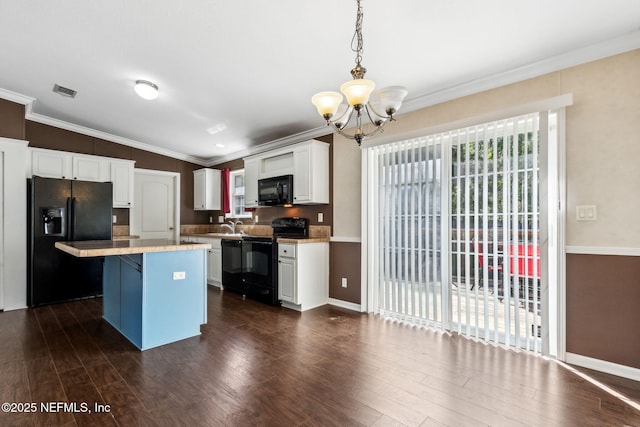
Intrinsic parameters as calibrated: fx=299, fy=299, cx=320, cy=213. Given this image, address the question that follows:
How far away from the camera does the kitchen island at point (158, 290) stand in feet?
8.63

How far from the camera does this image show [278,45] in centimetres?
253

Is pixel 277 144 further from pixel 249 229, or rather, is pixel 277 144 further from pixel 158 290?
pixel 158 290

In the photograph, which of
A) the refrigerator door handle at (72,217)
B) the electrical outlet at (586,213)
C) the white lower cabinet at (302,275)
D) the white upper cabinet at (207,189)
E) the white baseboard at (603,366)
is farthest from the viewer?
the white upper cabinet at (207,189)

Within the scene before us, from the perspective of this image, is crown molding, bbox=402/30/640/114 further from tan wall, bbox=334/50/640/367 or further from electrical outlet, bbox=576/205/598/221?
electrical outlet, bbox=576/205/598/221

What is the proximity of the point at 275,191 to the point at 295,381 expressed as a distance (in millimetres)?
2837

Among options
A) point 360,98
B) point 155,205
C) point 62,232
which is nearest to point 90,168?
point 62,232

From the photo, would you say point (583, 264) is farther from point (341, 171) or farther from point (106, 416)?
point (106, 416)

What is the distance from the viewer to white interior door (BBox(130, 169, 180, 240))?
221 inches

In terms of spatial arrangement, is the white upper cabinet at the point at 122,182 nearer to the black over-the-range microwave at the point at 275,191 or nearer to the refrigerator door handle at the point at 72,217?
the refrigerator door handle at the point at 72,217

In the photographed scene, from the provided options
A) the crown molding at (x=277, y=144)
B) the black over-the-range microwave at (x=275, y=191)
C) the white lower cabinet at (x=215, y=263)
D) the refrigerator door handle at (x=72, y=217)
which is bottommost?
the white lower cabinet at (x=215, y=263)

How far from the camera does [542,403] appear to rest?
1.87m

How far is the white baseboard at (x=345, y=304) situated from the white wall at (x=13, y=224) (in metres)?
4.06

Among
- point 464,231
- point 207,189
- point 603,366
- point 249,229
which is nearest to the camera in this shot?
point 603,366

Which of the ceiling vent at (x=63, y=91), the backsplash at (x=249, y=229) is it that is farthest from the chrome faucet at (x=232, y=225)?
the ceiling vent at (x=63, y=91)
